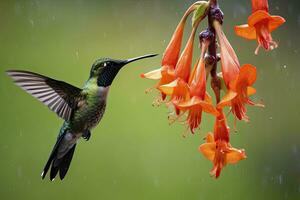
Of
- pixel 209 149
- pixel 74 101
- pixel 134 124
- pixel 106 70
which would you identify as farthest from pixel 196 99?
pixel 134 124

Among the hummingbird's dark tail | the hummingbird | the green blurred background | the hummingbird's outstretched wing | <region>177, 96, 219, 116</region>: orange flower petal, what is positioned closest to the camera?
<region>177, 96, 219, 116</region>: orange flower petal

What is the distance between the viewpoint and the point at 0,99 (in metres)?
4.10

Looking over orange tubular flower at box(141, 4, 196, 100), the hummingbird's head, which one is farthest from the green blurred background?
orange tubular flower at box(141, 4, 196, 100)

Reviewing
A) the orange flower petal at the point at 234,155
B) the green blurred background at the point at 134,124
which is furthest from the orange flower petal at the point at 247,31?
the green blurred background at the point at 134,124

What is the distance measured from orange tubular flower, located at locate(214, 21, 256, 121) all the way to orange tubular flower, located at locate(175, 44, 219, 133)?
43 mm

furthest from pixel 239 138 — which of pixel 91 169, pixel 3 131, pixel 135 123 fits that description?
pixel 3 131

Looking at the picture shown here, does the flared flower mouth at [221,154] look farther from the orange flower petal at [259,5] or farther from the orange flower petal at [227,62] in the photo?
the orange flower petal at [259,5]

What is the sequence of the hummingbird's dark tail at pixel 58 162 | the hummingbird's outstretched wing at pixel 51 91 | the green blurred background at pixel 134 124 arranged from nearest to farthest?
the hummingbird's outstretched wing at pixel 51 91 < the hummingbird's dark tail at pixel 58 162 < the green blurred background at pixel 134 124

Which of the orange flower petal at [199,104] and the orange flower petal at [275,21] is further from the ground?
the orange flower petal at [275,21]

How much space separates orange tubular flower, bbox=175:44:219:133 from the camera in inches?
52.4

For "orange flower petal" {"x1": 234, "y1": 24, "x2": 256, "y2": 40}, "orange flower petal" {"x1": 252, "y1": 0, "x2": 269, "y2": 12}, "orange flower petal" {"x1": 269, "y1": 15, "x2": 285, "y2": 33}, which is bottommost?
"orange flower petal" {"x1": 234, "y1": 24, "x2": 256, "y2": 40}

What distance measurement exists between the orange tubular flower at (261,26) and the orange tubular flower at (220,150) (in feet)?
0.63

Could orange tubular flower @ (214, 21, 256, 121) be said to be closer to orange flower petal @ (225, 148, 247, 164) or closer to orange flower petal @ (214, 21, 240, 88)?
orange flower petal @ (214, 21, 240, 88)

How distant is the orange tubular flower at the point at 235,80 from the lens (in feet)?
4.24
